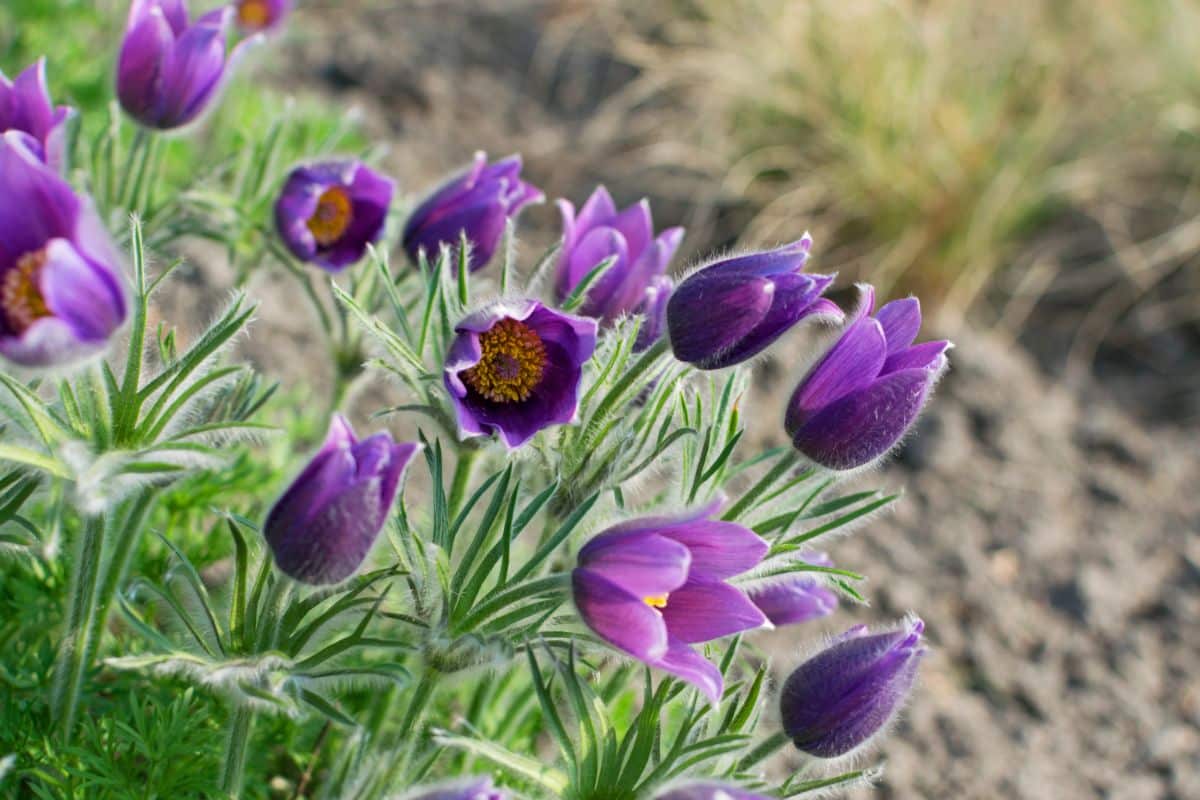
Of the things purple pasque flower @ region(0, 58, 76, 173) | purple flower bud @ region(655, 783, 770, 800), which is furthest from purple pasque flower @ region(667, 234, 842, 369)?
purple pasque flower @ region(0, 58, 76, 173)

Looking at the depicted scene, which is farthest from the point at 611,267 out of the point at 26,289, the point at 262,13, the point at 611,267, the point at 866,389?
the point at 262,13

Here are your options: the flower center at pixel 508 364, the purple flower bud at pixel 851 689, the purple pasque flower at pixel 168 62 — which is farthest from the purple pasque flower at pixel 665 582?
the purple pasque flower at pixel 168 62

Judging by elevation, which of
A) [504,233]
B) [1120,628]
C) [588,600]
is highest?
[504,233]

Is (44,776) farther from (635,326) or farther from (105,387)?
(635,326)

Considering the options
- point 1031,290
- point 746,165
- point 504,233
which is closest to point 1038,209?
point 1031,290

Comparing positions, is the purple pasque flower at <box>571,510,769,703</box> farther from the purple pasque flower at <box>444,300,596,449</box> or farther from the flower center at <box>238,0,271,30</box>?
the flower center at <box>238,0,271,30</box>

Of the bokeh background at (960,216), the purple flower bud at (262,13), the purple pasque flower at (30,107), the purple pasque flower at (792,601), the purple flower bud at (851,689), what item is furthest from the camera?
the bokeh background at (960,216)

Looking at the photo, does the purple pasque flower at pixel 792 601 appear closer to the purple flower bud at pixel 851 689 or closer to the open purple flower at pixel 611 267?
the purple flower bud at pixel 851 689
